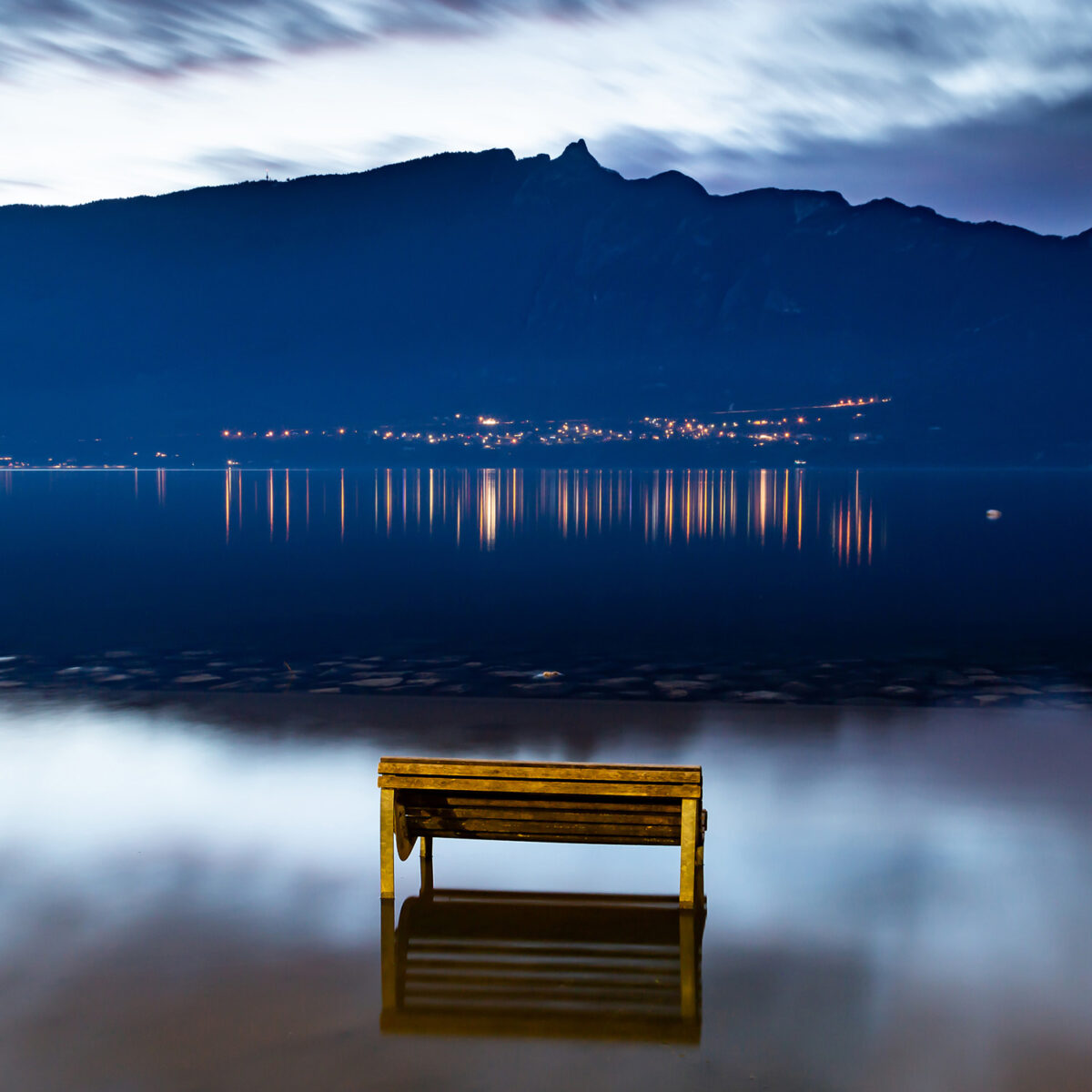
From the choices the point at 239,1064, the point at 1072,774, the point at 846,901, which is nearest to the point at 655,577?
the point at 1072,774

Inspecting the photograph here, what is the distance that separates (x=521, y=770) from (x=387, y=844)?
2.97 feet

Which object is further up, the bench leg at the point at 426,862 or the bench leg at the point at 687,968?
the bench leg at the point at 426,862

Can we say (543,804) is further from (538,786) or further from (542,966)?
(542,966)

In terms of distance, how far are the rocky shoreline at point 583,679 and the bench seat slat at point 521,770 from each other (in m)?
9.18

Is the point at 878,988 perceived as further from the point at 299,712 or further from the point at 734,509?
the point at 734,509

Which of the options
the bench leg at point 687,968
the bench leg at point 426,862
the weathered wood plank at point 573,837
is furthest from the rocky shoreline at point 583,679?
the bench leg at point 687,968

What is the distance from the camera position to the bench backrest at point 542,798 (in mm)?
8016

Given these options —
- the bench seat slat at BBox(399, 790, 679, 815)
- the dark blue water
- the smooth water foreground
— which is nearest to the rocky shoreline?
the dark blue water

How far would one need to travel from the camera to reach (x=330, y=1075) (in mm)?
5926

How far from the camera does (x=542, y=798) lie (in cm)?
815

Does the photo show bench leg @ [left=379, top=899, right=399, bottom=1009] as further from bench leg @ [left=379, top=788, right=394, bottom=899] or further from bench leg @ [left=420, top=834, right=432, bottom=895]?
bench leg @ [left=420, top=834, right=432, bottom=895]

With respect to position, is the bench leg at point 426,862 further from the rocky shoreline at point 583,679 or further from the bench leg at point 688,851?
the rocky shoreline at point 583,679

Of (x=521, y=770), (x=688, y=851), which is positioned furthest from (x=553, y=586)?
(x=688, y=851)

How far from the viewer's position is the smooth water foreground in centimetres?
612
